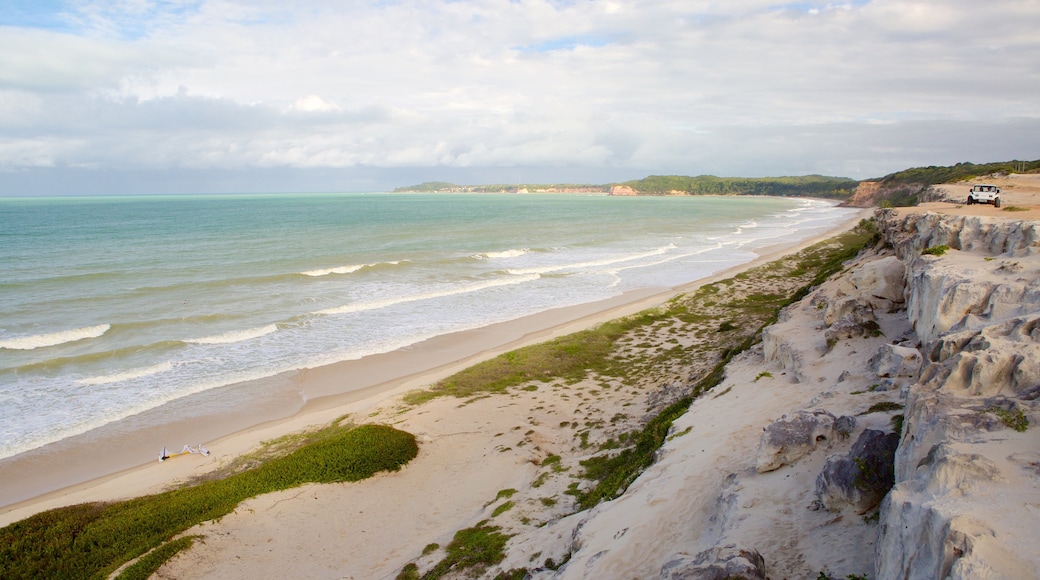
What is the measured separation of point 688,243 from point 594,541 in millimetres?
53829

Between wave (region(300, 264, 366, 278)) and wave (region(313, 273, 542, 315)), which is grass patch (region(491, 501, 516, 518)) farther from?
wave (region(300, 264, 366, 278))

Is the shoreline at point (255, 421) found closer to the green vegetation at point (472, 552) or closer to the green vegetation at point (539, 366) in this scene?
the green vegetation at point (539, 366)

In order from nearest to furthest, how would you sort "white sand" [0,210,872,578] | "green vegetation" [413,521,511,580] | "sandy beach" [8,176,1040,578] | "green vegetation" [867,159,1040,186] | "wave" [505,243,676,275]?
1. "sandy beach" [8,176,1040,578]
2. "green vegetation" [413,521,511,580]
3. "white sand" [0,210,872,578]
4. "wave" [505,243,676,275]
5. "green vegetation" [867,159,1040,186]

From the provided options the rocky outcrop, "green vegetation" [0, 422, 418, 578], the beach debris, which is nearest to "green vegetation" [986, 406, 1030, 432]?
the rocky outcrop

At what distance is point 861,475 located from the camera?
6473mm

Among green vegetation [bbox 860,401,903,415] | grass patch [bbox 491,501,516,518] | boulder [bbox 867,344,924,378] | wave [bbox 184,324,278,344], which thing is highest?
boulder [bbox 867,344,924,378]

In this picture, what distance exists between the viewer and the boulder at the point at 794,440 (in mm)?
7992

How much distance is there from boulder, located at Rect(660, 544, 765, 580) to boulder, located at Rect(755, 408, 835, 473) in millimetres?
2214

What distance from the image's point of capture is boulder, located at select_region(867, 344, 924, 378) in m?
9.57

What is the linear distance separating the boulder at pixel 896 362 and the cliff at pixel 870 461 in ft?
0.14

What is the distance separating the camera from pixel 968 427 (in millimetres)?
5750

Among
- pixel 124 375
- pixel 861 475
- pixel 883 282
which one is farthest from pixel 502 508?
pixel 124 375

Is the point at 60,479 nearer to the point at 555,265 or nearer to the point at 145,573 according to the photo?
the point at 145,573

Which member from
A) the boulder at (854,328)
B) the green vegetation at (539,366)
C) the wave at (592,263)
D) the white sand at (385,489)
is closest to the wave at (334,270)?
the wave at (592,263)
